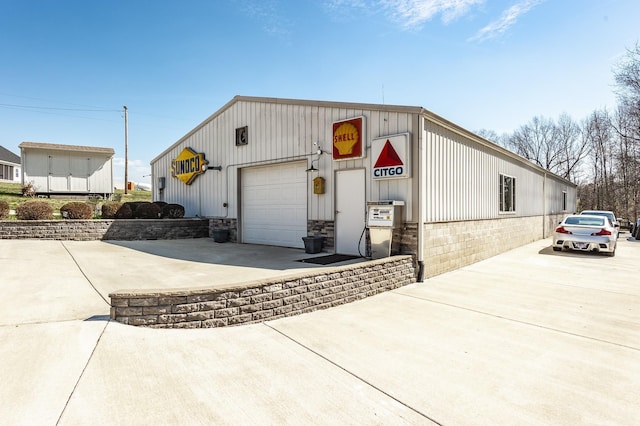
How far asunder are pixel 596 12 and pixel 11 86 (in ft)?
90.6

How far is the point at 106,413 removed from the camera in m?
2.17

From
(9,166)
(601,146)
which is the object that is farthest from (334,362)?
(601,146)

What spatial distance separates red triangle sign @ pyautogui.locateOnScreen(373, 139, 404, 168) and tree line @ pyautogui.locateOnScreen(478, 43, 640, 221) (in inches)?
901

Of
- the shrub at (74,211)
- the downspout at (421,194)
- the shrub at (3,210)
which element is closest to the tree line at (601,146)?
the downspout at (421,194)

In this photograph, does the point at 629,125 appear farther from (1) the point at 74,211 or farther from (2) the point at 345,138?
(1) the point at 74,211

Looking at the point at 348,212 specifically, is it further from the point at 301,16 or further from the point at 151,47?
the point at 151,47

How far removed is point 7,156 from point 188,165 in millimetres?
25596

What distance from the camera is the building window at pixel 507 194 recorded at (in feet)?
36.7

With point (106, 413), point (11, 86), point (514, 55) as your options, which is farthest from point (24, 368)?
point (11, 86)

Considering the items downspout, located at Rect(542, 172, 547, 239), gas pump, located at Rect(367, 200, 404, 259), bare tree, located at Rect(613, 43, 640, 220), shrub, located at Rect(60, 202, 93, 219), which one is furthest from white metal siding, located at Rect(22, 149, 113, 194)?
bare tree, located at Rect(613, 43, 640, 220)

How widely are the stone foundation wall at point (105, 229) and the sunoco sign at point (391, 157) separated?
7.93 metres

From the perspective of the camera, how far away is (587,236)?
10.3 m

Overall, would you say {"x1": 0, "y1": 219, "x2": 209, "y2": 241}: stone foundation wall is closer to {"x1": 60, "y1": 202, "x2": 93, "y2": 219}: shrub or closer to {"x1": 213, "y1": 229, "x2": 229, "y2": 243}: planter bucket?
{"x1": 60, "y1": 202, "x2": 93, "y2": 219}: shrub

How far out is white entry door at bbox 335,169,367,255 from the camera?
7617 mm
